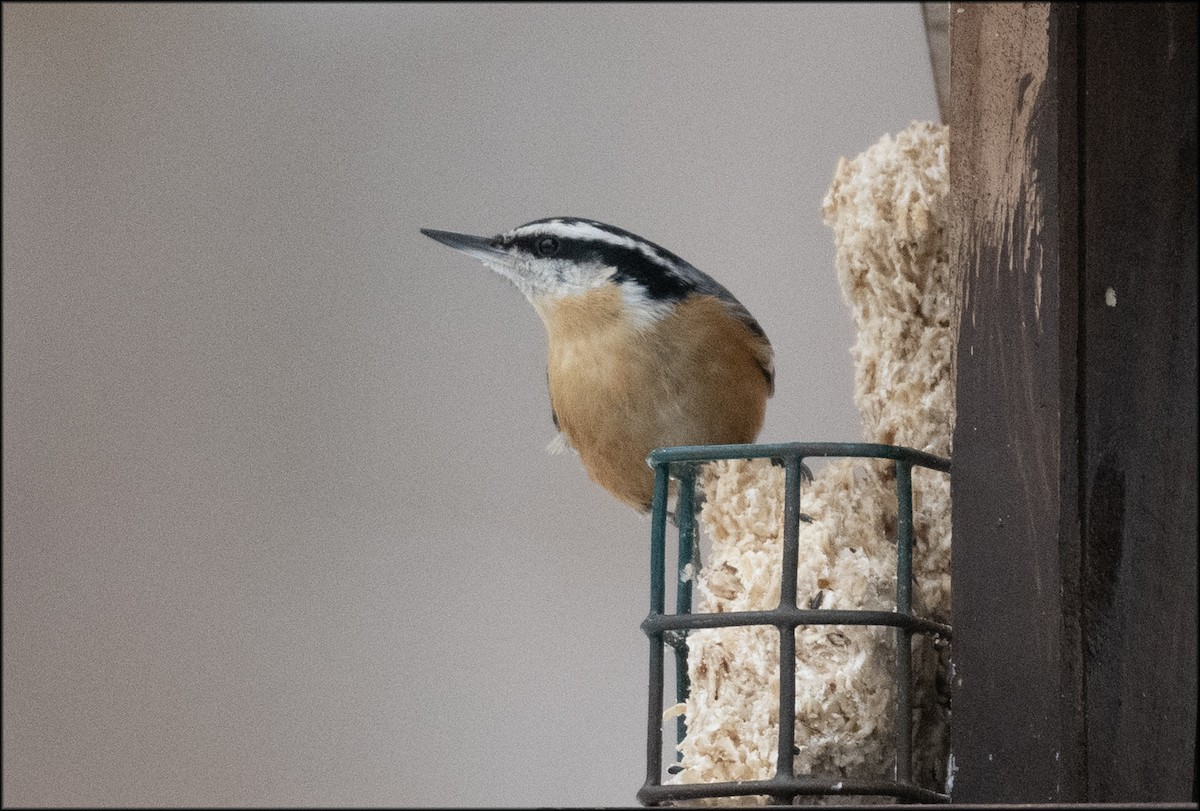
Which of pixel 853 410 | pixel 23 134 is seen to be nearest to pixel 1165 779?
pixel 853 410

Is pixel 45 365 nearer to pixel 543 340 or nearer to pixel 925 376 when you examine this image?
pixel 543 340

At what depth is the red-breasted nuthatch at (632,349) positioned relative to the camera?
3.08 meters

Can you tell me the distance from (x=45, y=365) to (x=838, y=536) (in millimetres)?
3635

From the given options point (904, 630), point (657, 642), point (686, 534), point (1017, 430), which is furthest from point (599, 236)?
point (1017, 430)

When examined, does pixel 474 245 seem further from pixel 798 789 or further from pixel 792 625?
pixel 798 789

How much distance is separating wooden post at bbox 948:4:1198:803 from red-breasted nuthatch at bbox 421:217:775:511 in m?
0.90

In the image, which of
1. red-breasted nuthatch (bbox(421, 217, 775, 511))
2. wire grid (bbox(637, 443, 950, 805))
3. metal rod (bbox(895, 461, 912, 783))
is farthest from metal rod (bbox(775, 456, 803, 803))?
red-breasted nuthatch (bbox(421, 217, 775, 511))

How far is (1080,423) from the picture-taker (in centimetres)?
209

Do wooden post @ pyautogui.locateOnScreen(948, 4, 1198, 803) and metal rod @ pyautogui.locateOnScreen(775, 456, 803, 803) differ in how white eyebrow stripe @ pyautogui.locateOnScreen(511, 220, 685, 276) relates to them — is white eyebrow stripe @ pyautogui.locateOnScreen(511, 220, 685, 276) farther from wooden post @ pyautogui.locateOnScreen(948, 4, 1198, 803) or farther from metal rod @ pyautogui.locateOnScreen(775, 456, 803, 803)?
wooden post @ pyautogui.locateOnScreen(948, 4, 1198, 803)

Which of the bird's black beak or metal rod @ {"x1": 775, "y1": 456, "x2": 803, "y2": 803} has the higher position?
the bird's black beak

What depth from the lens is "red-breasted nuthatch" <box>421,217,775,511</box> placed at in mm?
3084

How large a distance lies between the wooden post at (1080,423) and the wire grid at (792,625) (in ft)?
0.57

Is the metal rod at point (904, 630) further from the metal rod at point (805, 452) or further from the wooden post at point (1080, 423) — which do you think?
the wooden post at point (1080, 423)

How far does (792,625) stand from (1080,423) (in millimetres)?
445
